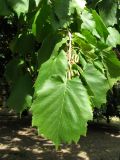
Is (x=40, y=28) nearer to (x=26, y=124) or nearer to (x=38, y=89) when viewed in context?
(x=38, y=89)

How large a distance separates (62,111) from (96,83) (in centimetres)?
21

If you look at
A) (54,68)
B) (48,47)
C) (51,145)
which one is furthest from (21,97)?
(51,145)

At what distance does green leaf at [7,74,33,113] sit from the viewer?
1.57 metres

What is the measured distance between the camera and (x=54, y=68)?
126cm

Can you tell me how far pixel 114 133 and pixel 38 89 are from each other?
1182cm

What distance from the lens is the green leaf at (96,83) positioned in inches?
48.7

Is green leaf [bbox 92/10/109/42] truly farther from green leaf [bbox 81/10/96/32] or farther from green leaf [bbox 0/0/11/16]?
green leaf [bbox 0/0/11/16]

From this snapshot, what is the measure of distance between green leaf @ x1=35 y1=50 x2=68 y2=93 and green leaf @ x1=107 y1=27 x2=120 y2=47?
28.1 inches

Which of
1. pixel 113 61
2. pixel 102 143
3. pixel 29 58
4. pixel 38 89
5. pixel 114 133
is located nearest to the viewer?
pixel 38 89

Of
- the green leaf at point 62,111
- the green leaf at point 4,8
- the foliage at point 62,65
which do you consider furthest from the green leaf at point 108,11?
the green leaf at point 62,111

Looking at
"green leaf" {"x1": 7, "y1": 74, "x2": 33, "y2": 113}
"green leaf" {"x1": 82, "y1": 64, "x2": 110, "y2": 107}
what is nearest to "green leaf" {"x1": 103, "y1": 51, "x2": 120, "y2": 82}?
"green leaf" {"x1": 82, "y1": 64, "x2": 110, "y2": 107}

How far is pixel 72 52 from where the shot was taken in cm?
129

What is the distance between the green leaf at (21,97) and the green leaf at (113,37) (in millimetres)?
529

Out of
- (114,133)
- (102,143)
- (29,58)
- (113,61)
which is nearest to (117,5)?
(29,58)
